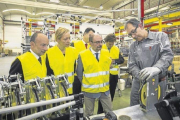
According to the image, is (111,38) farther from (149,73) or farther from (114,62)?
(149,73)

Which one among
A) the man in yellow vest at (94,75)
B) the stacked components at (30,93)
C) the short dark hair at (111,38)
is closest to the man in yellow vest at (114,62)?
the short dark hair at (111,38)

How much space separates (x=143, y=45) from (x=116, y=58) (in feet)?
4.24

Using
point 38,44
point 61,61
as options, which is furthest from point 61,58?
point 38,44

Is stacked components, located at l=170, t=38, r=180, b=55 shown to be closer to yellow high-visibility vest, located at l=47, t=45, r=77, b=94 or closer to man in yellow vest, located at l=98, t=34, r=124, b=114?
man in yellow vest, located at l=98, t=34, r=124, b=114

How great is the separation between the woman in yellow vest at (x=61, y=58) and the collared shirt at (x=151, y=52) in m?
0.93

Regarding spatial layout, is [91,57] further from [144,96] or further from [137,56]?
[144,96]

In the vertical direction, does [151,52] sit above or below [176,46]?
below

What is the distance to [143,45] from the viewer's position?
1513 mm

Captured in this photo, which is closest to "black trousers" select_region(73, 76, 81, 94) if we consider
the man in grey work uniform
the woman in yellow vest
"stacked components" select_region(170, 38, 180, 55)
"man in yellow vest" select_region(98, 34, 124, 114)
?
the woman in yellow vest

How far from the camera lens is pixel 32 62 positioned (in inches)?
59.2

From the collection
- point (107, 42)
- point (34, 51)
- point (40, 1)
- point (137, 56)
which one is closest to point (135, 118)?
point (137, 56)

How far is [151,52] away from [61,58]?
1228 millimetres

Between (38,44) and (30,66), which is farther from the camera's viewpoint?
(38,44)

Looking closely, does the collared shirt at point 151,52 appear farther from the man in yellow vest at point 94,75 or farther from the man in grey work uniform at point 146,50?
the man in yellow vest at point 94,75
